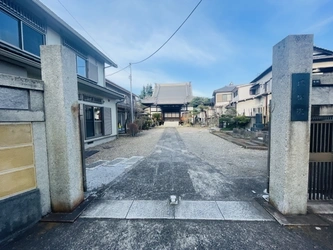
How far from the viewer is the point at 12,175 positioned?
202cm

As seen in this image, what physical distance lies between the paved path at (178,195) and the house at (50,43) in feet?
5.62

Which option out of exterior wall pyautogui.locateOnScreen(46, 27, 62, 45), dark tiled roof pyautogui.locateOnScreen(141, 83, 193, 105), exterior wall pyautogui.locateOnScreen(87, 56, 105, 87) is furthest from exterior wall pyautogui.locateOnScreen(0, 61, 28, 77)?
dark tiled roof pyautogui.locateOnScreen(141, 83, 193, 105)

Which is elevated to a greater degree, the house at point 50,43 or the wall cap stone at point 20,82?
the house at point 50,43

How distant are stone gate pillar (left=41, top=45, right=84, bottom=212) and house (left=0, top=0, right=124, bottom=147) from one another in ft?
2.06

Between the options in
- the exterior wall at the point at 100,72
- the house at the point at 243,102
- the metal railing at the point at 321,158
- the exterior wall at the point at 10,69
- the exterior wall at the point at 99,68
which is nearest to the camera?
the metal railing at the point at 321,158

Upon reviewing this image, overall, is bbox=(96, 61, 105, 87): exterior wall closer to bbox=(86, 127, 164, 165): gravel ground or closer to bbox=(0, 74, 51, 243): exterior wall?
bbox=(86, 127, 164, 165): gravel ground

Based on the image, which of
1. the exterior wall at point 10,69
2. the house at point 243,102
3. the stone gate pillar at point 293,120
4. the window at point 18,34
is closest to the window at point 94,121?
the window at point 18,34

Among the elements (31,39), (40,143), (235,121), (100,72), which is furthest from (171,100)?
(40,143)

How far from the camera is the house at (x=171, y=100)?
25.6 meters

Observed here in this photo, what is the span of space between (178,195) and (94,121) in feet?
23.4

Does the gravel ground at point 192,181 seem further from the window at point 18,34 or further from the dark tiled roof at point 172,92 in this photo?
the dark tiled roof at point 172,92

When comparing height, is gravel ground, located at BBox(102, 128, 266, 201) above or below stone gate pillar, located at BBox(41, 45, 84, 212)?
below

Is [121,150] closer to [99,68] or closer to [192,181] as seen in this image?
[192,181]

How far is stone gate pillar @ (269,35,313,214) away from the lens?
2.20m
